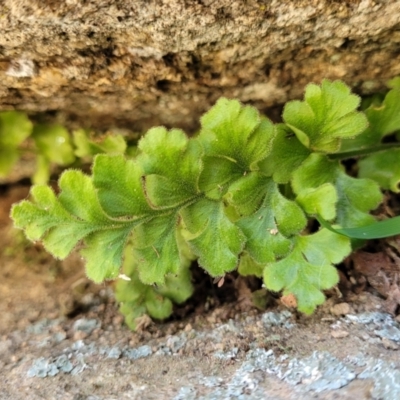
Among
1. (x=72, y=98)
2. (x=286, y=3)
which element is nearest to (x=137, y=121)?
(x=72, y=98)

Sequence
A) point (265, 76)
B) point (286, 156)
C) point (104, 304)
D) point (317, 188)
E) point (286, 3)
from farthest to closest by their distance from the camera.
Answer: point (104, 304) < point (265, 76) < point (286, 156) < point (317, 188) < point (286, 3)

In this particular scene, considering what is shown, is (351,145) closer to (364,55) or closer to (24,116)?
(364,55)

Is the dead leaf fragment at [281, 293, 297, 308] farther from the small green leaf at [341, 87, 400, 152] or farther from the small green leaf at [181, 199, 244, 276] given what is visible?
the small green leaf at [341, 87, 400, 152]

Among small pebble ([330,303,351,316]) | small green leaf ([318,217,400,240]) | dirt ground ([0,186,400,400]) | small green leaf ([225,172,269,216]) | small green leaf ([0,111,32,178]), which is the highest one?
small green leaf ([0,111,32,178])

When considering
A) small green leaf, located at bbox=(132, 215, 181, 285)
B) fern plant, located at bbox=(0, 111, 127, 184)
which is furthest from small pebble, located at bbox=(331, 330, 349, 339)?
fern plant, located at bbox=(0, 111, 127, 184)

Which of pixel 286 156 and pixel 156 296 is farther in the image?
pixel 156 296

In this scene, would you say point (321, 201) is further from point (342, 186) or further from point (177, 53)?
point (177, 53)
